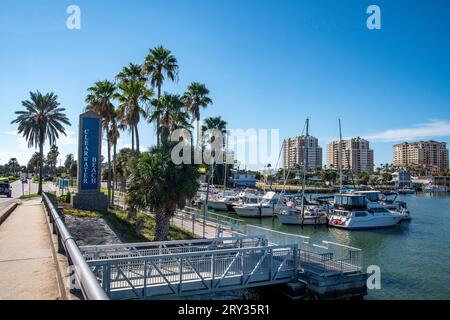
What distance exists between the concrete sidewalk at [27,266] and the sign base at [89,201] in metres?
10.7

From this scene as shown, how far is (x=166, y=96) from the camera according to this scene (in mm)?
32281

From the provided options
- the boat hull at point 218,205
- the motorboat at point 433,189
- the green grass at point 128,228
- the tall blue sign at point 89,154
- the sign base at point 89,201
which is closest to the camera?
the green grass at point 128,228

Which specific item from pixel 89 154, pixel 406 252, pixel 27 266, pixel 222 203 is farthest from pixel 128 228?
pixel 222 203

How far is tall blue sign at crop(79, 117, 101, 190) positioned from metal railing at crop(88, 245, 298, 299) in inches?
539

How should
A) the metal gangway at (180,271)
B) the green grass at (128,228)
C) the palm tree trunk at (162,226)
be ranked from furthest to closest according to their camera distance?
the green grass at (128,228) < the palm tree trunk at (162,226) < the metal gangway at (180,271)

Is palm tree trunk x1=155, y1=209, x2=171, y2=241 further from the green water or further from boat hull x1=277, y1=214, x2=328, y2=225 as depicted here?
boat hull x1=277, y1=214, x2=328, y2=225

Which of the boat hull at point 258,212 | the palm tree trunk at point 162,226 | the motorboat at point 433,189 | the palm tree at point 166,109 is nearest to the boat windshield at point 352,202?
the boat hull at point 258,212

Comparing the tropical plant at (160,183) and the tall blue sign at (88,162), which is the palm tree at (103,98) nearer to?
the tall blue sign at (88,162)

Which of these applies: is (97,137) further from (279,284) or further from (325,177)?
(325,177)

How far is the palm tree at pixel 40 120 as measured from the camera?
44594mm

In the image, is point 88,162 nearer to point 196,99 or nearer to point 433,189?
point 196,99

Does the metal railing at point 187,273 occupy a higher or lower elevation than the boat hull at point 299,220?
higher
